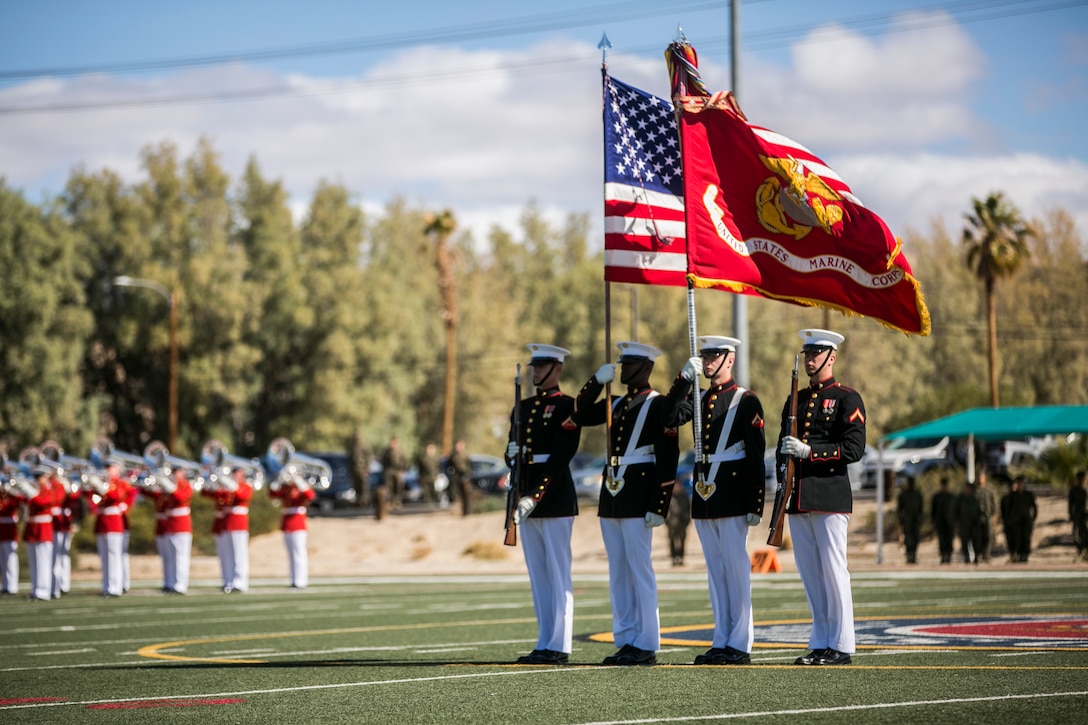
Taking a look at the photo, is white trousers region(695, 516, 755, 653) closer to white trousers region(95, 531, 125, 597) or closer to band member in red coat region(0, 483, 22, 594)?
white trousers region(95, 531, 125, 597)

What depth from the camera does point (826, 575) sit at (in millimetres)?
10016

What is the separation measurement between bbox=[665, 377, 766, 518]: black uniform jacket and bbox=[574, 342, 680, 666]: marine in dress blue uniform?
0.75 ft

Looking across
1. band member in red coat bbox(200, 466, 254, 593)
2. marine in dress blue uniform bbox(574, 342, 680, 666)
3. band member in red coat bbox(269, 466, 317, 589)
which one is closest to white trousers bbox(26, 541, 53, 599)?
band member in red coat bbox(200, 466, 254, 593)

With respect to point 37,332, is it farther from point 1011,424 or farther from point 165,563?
point 1011,424

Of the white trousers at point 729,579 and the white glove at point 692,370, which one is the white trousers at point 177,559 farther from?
the white glove at point 692,370

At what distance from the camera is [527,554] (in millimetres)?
10914

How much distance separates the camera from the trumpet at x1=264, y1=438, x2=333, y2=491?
23.2 meters

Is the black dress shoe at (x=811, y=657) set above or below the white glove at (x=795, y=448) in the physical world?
below

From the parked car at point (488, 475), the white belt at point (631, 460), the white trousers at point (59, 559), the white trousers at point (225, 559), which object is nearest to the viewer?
the white belt at point (631, 460)

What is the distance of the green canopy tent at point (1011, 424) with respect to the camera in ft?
96.2

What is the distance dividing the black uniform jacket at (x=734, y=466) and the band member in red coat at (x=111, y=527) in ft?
43.8

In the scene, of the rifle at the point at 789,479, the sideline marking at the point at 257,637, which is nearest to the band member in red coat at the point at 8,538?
the sideline marking at the point at 257,637

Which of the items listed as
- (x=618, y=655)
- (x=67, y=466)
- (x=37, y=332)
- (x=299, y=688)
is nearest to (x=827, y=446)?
(x=618, y=655)

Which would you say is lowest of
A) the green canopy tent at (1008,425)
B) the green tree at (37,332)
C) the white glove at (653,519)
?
the white glove at (653,519)
